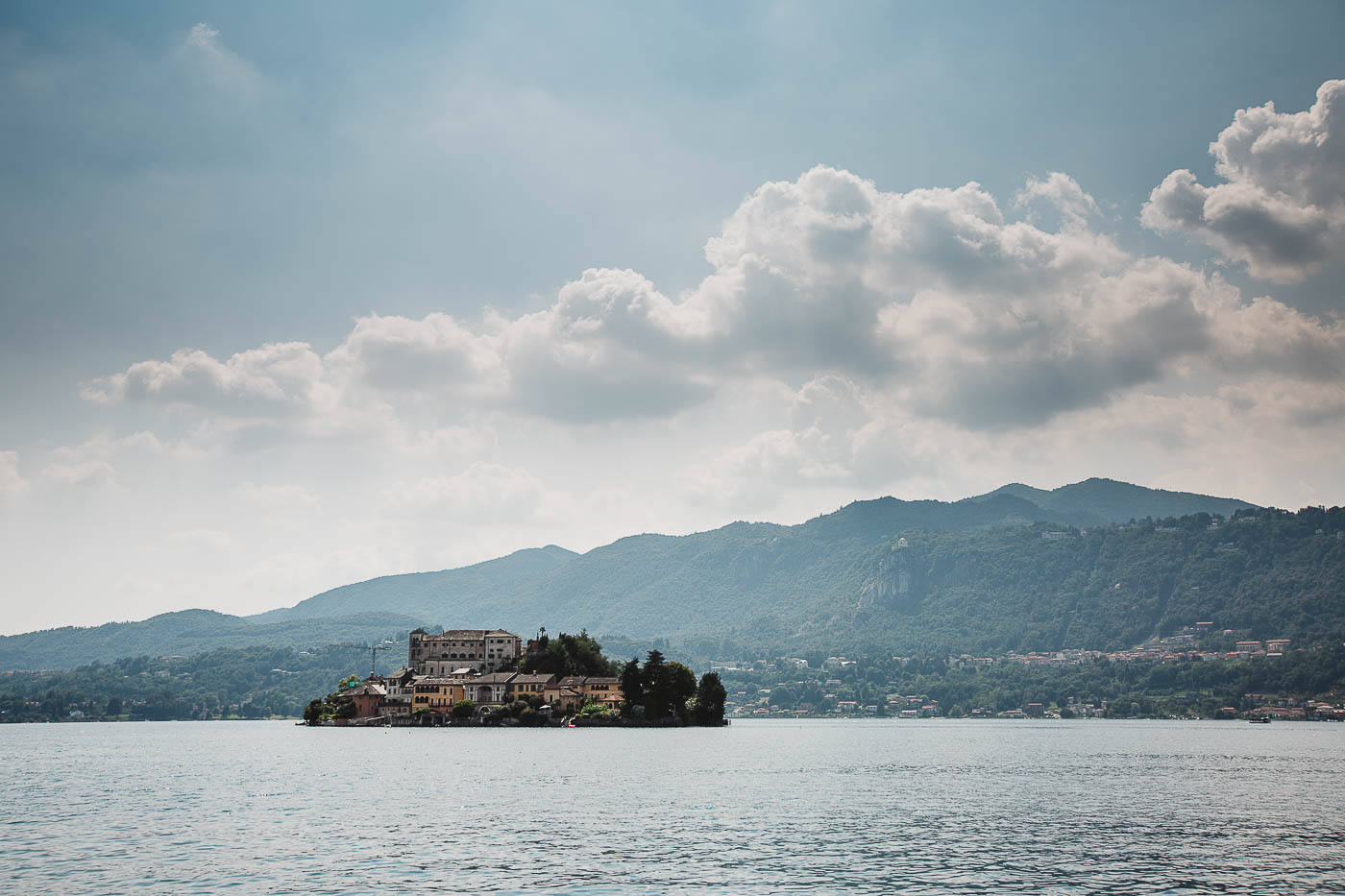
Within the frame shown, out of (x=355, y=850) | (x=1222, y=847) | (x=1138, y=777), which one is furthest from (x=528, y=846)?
(x=1138, y=777)

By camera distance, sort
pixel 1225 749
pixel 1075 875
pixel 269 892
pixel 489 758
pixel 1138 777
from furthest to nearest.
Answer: pixel 1225 749, pixel 489 758, pixel 1138 777, pixel 1075 875, pixel 269 892

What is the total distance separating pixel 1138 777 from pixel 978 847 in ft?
177

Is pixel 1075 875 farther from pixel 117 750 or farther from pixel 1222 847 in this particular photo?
pixel 117 750

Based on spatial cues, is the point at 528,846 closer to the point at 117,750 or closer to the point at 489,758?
the point at 489,758

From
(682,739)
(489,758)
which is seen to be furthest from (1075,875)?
(682,739)

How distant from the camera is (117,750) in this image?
502 ft

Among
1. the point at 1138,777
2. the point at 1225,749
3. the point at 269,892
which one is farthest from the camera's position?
the point at 1225,749

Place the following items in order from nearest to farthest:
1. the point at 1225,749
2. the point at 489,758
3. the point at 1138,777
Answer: the point at 1138,777, the point at 489,758, the point at 1225,749

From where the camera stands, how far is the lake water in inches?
1711

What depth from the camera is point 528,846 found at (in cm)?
5244

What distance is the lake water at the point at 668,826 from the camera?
43469 mm

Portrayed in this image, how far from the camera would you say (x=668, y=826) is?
2365 inches

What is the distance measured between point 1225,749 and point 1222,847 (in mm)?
114679

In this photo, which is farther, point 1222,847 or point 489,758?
point 489,758
